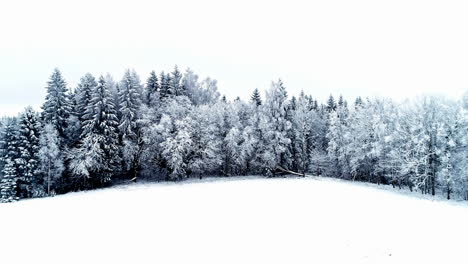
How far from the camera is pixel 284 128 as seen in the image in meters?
48.1

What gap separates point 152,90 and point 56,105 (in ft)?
54.6

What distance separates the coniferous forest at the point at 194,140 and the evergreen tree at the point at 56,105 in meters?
0.15

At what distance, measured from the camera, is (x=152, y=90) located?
5741 centimetres

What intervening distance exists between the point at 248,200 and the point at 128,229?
36.5 ft

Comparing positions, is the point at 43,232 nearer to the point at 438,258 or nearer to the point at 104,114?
the point at 438,258

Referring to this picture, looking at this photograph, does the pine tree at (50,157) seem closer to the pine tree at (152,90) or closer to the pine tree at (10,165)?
the pine tree at (10,165)

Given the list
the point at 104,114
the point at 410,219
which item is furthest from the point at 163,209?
the point at 104,114

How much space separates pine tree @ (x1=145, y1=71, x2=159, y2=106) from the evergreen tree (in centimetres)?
1280

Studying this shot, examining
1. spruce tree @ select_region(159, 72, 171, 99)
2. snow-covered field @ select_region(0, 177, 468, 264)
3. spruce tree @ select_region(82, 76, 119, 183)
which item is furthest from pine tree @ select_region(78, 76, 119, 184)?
snow-covered field @ select_region(0, 177, 468, 264)

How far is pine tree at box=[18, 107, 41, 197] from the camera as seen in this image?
132ft

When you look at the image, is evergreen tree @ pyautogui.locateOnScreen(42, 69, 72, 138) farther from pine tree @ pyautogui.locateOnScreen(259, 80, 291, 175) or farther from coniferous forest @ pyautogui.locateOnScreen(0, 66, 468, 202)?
pine tree @ pyautogui.locateOnScreen(259, 80, 291, 175)

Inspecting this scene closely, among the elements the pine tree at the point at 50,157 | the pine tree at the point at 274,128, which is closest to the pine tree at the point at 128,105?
the pine tree at the point at 50,157

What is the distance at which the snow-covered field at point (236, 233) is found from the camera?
12680 mm

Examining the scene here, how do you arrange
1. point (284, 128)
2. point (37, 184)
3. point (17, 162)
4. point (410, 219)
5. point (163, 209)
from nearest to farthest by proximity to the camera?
point (410, 219)
point (163, 209)
point (17, 162)
point (37, 184)
point (284, 128)
